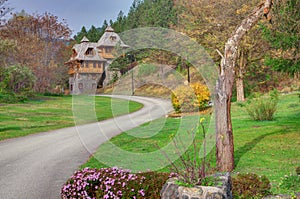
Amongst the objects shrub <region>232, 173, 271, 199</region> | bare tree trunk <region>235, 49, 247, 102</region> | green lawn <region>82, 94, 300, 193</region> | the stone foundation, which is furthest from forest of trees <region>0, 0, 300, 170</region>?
the stone foundation

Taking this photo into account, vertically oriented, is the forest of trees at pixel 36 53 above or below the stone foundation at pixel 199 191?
above

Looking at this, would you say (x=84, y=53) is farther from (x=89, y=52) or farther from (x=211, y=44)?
(x=211, y=44)

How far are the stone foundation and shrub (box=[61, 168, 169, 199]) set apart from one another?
771 mm

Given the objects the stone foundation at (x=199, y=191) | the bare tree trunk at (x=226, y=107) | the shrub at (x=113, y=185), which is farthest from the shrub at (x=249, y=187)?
the bare tree trunk at (x=226, y=107)

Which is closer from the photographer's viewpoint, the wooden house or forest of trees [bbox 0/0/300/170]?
forest of trees [bbox 0/0/300/170]

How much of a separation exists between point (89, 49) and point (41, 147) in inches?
1824

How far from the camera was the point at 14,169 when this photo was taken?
32.2ft

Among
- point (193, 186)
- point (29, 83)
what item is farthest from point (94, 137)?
point (29, 83)

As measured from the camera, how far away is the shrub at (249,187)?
6.29m

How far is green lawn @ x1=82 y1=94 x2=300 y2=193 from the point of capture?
9523mm

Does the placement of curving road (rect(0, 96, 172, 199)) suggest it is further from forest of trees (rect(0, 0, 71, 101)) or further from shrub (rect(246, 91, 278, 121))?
forest of trees (rect(0, 0, 71, 101))

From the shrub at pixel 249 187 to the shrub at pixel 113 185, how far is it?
50.0 inches

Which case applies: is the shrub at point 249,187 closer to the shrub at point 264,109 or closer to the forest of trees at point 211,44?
the forest of trees at point 211,44

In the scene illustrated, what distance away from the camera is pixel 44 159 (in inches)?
436
